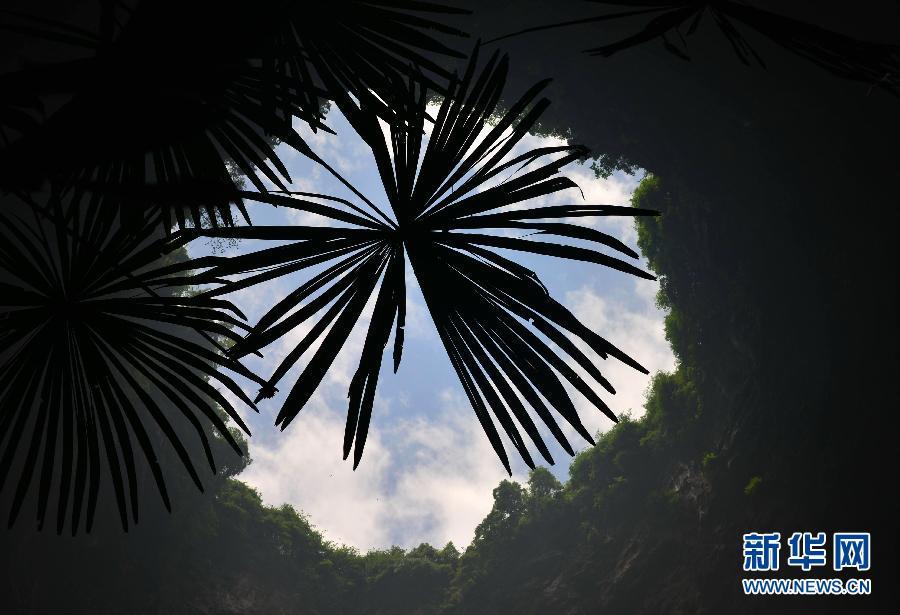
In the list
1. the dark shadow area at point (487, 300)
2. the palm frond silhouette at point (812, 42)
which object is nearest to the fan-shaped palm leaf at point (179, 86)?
the dark shadow area at point (487, 300)

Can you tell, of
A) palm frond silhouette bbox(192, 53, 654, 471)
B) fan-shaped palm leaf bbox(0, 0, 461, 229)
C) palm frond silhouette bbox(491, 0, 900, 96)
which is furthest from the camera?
palm frond silhouette bbox(192, 53, 654, 471)

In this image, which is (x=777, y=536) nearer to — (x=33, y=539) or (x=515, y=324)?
(x=515, y=324)

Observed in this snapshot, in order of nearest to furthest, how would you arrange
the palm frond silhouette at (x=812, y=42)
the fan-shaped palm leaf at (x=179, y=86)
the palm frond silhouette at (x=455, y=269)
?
the fan-shaped palm leaf at (x=179, y=86), the palm frond silhouette at (x=812, y=42), the palm frond silhouette at (x=455, y=269)

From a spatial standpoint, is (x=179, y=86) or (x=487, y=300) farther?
(x=487, y=300)

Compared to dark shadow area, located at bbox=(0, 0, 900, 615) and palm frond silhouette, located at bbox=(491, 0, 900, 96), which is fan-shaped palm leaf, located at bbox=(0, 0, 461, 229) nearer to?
dark shadow area, located at bbox=(0, 0, 900, 615)

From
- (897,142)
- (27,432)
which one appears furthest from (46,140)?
(27,432)

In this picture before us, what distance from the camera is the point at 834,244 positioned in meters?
12.8

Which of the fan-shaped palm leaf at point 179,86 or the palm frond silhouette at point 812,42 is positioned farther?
the palm frond silhouette at point 812,42

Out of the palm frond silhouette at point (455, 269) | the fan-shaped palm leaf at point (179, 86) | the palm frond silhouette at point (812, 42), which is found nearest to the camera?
the fan-shaped palm leaf at point (179, 86)

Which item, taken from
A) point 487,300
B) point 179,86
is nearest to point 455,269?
point 487,300

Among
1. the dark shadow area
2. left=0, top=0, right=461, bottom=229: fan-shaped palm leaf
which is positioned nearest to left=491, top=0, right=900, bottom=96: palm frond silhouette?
the dark shadow area

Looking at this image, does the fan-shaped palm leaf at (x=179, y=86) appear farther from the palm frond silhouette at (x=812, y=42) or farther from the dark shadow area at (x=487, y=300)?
the palm frond silhouette at (x=812, y=42)

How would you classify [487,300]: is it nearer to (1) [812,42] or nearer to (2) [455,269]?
(2) [455,269]

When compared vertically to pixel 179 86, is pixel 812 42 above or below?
above
